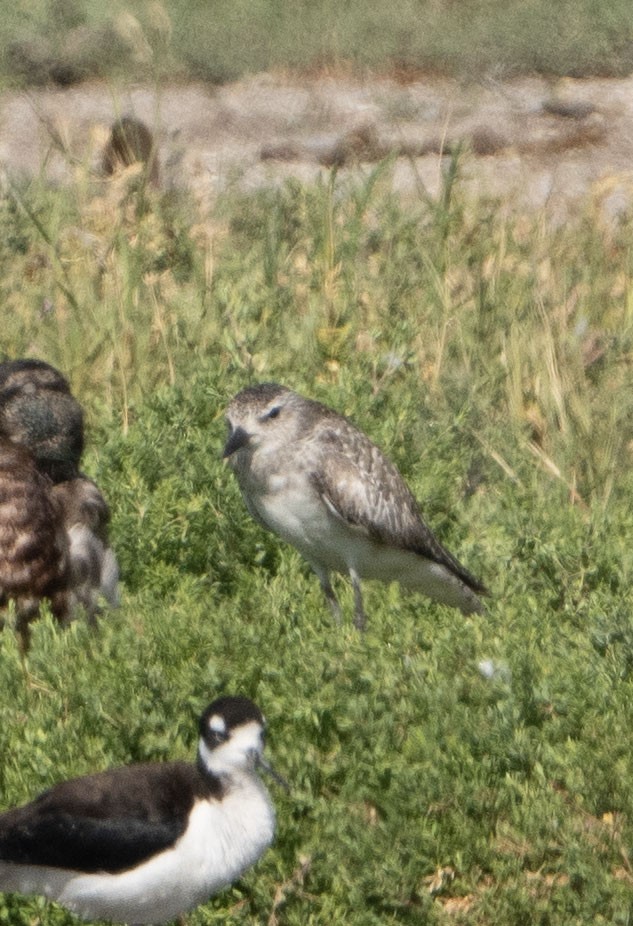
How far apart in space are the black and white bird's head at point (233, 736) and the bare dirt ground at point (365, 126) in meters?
8.44

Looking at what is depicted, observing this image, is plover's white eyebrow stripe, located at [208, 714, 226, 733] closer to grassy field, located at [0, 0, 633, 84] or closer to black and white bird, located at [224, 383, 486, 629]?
black and white bird, located at [224, 383, 486, 629]

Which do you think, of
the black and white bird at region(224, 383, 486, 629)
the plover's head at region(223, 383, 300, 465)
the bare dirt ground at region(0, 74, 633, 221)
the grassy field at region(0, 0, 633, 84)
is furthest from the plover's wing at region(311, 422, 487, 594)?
the grassy field at region(0, 0, 633, 84)

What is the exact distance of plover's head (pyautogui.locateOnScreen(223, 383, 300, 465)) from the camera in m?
7.18

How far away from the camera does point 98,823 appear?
4.80 metres

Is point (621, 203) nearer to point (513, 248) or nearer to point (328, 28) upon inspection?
point (513, 248)

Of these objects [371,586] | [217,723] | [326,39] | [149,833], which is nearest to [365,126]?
[326,39]

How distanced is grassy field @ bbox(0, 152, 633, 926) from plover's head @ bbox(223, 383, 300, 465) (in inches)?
19.6

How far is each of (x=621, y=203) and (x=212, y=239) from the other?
139 inches

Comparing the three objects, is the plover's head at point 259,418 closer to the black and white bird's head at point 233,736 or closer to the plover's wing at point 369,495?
the plover's wing at point 369,495

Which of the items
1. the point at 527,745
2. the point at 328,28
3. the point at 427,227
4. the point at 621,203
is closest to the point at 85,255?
the point at 427,227

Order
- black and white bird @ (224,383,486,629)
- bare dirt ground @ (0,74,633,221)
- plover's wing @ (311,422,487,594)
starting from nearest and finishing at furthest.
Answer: black and white bird @ (224,383,486,629)
plover's wing @ (311,422,487,594)
bare dirt ground @ (0,74,633,221)

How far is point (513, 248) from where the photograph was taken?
33.0 feet

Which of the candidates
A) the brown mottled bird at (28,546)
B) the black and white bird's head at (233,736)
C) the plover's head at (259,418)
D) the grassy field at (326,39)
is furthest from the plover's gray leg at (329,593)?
the grassy field at (326,39)

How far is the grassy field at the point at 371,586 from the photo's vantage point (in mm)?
5215
